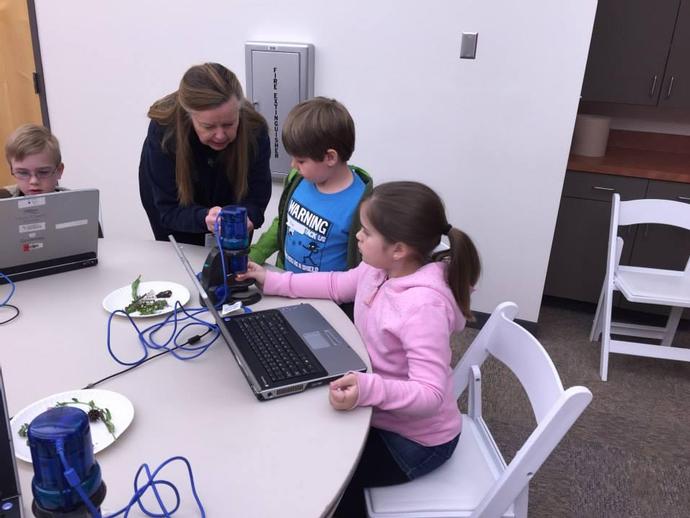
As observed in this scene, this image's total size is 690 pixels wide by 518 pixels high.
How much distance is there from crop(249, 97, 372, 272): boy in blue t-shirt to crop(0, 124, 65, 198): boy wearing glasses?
0.90 meters

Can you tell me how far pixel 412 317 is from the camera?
3.95 feet

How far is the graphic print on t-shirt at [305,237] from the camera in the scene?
1.80 meters

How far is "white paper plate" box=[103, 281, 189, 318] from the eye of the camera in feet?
4.69

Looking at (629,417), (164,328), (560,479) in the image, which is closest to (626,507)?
(560,479)

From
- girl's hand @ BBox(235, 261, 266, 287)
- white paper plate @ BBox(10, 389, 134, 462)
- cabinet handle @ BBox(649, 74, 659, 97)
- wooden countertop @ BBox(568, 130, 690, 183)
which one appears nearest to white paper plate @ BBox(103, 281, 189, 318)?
girl's hand @ BBox(235, 261, 266, 287)

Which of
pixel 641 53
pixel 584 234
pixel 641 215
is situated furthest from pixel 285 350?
pixel 641 53

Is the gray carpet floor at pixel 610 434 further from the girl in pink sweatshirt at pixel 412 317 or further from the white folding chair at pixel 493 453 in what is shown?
the girl in pink sweatshirt at pixel 412 317

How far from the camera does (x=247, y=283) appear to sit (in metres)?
1.54

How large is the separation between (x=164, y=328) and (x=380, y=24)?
204 cm

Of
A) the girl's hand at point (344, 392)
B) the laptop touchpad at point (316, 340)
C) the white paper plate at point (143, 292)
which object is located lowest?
the white paper plate at point (143, 292)

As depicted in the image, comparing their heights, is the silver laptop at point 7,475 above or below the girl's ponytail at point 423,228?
below

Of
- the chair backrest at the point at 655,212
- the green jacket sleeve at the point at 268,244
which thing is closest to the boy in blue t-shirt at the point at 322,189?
the green jacket sleeve at the point at 268,244

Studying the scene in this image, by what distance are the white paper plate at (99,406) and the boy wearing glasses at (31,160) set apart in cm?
121

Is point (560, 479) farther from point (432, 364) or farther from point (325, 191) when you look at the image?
point (325, 191)
